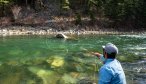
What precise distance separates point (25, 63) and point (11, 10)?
92.7 feet

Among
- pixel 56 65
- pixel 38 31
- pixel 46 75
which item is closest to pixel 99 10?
pixel 38 31

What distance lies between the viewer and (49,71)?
57.6 feet

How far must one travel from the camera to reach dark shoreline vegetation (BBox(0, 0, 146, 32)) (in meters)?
45.3

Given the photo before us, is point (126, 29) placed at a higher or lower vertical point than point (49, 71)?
lower

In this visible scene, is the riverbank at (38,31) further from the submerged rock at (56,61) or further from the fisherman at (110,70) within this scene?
the fisherman at (110,70)

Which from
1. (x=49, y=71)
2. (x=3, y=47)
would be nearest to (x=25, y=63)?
(x=49, y=71)

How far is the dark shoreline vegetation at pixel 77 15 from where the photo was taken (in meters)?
45.3

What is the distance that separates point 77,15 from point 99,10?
12.2 ft

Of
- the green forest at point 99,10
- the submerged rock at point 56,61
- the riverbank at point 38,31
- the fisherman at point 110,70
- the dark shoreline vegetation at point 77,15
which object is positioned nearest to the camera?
the fisherman at point 110,70

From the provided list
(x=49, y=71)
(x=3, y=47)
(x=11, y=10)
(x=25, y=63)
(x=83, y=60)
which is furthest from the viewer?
(x=11, y=10)

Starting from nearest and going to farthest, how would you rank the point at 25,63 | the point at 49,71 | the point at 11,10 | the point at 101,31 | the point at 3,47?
the point at 49,71 → the point at 25,63 → the point at 3,47 → the point at 101,31 → the point at 11,10

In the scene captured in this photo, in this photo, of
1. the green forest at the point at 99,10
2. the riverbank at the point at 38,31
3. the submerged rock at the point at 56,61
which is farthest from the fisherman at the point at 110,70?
the green forest at the point at 99,10

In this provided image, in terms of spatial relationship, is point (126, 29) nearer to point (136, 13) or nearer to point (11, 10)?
point (136, 13)

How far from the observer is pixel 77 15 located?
47.0 meters
